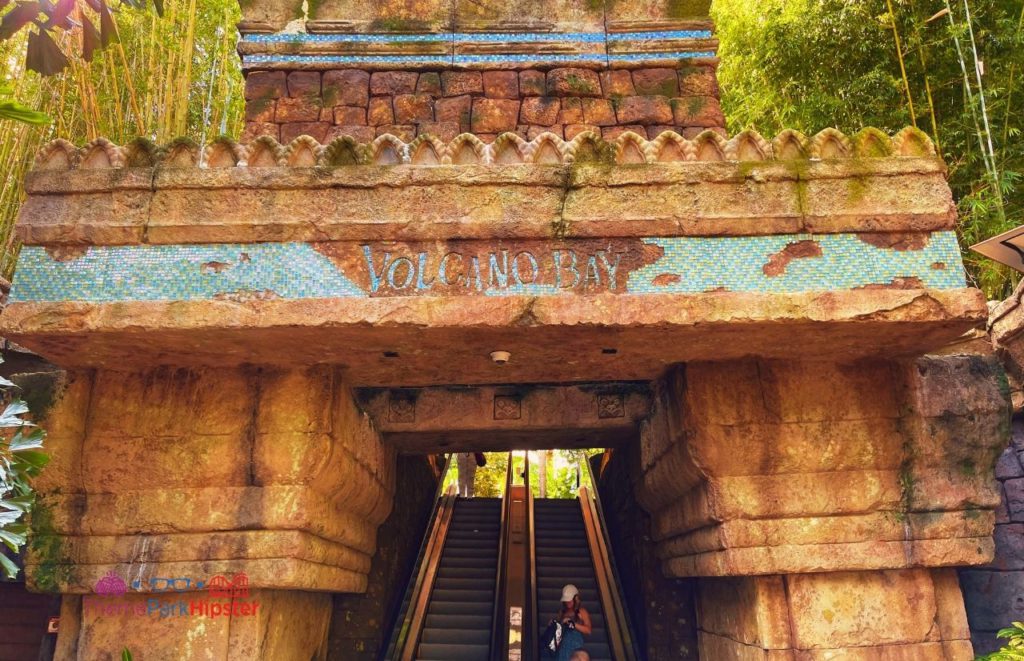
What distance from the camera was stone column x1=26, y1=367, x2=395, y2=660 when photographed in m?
3.20

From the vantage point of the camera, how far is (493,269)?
9.95 ft

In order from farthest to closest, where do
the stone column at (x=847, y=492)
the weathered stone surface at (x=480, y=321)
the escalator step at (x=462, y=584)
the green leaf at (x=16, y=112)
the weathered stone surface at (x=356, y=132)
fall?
the escalator step at (x=462, y=584) → the weathered stone surface at (x=356, y=132) → the stone column at (x=847, y=492) → the weathered stone surface at (x=480, y=321) → the green leaf at (x=16, y=112)

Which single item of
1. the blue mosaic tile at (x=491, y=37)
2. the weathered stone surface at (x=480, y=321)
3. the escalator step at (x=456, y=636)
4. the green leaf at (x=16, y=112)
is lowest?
the escalator step at (x=456, y=636)

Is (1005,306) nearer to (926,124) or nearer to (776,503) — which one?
(776,503)

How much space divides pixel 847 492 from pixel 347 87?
3791 millimetres

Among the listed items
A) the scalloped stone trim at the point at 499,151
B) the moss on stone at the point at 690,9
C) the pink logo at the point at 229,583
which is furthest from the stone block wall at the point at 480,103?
the pink logo at the point at 229,583

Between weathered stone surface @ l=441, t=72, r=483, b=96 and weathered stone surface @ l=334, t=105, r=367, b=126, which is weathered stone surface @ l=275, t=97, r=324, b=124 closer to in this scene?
weathered stone surface @ l=334, t=105, r=367, b=126

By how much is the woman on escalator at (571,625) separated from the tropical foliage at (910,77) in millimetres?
4428

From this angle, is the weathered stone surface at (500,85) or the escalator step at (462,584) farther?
the escalator step at (462,584)

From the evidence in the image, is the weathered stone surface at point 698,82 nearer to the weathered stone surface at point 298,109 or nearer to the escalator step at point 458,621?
the weathered stone surface at point 298,109

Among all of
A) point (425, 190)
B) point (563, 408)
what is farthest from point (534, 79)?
point (563, 408)

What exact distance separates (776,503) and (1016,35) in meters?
5.53

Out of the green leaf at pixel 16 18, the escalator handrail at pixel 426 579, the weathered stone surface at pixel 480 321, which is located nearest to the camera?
the green leaf at pixel 16 18

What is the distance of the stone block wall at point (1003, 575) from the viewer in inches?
151
